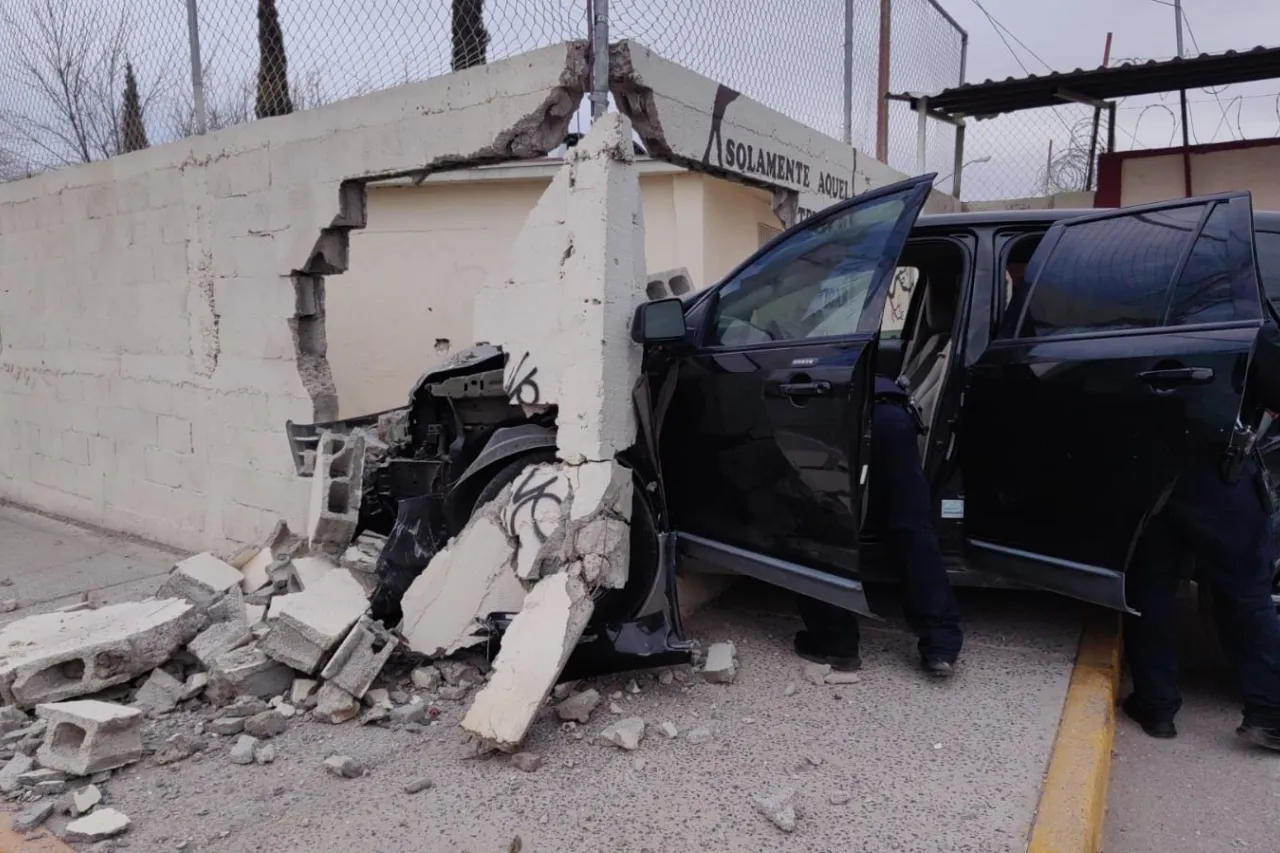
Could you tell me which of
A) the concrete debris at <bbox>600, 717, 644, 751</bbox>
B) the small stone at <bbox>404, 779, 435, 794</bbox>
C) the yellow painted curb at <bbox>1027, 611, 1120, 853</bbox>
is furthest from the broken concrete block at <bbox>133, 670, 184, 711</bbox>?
the yellow painted curb at <bbox>1027, 611, 1120, 853</bbox>

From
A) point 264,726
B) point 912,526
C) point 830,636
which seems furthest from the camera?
point 830,636

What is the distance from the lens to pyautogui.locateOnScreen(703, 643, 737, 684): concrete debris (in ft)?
12.5

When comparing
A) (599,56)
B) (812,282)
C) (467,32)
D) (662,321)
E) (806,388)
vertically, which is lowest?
(806,388)

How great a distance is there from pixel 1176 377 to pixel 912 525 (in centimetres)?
110

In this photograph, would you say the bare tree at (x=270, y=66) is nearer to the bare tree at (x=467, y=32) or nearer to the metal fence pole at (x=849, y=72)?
the bare tree at (x=467, y=32)

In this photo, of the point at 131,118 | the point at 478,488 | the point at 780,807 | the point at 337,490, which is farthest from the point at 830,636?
the point at 131,118

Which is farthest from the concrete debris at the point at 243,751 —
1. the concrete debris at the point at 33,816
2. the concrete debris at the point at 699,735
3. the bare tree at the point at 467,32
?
the bare tree at the point at 467,32

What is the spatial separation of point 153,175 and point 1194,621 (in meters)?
6.92

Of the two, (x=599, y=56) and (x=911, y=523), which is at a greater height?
(x=599, y=56)

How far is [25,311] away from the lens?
7.66m

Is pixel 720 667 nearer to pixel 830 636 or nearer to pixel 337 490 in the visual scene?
pixel 830 636

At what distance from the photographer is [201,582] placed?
4.62m

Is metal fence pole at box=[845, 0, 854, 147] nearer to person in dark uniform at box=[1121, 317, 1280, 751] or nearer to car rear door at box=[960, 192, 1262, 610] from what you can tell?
car rear door at box=[960, 192, 1262, 610]

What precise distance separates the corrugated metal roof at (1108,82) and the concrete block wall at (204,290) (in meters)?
6.04
